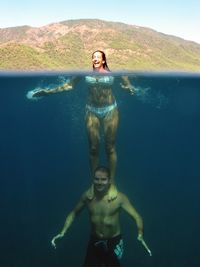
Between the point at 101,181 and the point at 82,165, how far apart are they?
6.89 m

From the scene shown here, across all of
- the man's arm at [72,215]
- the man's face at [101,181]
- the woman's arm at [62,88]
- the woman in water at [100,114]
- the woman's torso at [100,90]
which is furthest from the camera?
the woman's arm at [62,88]

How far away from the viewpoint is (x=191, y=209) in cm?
1590

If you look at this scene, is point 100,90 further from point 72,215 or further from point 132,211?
point 72,215

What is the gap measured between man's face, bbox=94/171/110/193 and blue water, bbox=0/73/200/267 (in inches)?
138

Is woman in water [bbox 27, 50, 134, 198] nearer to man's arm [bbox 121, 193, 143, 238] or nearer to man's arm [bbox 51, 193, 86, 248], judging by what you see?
man's arm [bbox 121, 193, 143, 238]

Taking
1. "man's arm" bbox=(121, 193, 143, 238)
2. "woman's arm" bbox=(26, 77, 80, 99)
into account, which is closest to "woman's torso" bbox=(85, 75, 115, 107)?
"woman's arm" bbox=(26, 77, 80, 99)

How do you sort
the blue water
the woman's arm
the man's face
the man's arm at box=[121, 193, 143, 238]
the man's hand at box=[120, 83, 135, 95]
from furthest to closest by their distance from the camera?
the blue water < the man's hand at box=[120, 83, 135, 95] < the woman's arm < the man's face < the man's arm at box=[121, 193, 143, 238]

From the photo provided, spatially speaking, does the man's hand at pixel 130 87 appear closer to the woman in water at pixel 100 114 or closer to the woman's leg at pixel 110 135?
the woman in water at pixel 100 114

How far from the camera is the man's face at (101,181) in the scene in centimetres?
857

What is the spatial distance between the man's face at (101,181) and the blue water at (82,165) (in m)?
3.50

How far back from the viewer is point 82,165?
15.5 meters

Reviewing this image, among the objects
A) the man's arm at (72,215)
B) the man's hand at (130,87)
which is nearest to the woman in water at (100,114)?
the man's hand at (130,87)

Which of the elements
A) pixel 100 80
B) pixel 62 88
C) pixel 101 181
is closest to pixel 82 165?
pixel 62 88

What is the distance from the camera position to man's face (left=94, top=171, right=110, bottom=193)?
8.57 m
